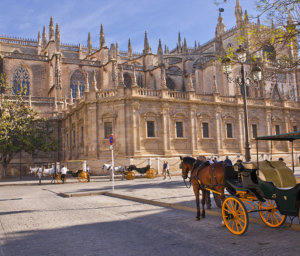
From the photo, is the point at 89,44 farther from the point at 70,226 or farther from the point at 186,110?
the point at 70,226

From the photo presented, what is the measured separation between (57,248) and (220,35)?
54691 mm

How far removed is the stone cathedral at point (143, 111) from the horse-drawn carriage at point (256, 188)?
14.0 m

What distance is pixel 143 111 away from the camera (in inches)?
1046

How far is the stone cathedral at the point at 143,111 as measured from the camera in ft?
85.9

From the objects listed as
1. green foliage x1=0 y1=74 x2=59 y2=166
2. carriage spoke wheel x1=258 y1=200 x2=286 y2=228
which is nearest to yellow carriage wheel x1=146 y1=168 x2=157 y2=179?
green foliage x1=0 y1=74 x2=59 y2=166

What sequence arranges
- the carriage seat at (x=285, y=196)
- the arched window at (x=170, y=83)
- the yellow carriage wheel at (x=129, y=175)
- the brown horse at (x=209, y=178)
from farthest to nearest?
the arched window at (x=170, y=83), the yellow carriage wheel at (x=129, y=175), the brown horse at (x=209, y=178), the carriage seat at (x=285, y=196)

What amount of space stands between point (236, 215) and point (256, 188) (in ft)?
2.47

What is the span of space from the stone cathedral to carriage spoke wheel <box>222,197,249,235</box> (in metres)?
14.9

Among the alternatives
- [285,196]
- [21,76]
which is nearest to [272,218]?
[285,196]

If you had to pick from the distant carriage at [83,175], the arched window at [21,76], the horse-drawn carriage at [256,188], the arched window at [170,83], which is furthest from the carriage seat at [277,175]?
the arched window at [21,76]

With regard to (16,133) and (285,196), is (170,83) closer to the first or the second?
(16,133)

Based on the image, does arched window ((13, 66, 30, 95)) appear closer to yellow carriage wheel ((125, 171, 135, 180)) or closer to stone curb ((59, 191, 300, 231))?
yellow carriage wheel ((125, 171, 135, 180))

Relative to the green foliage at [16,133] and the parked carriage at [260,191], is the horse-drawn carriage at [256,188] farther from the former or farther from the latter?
the green foliage at [16,133]

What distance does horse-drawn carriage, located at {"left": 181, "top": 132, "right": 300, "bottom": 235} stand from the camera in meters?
5.53
